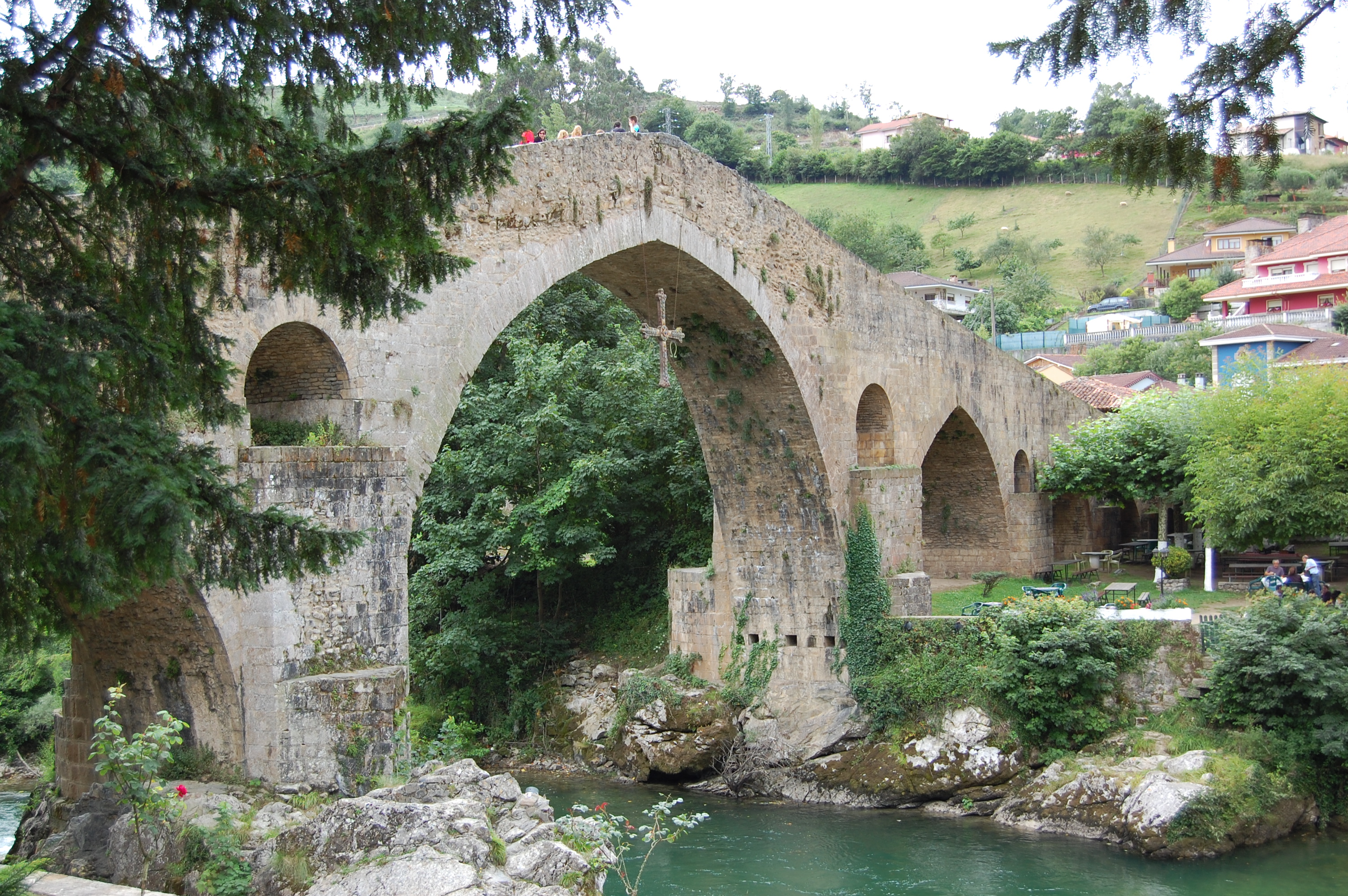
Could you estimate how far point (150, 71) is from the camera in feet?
17.1

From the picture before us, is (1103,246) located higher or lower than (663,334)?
higher

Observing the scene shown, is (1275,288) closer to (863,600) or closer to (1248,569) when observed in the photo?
(1248,569)

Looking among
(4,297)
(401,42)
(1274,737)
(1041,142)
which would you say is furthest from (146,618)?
(1041,142)

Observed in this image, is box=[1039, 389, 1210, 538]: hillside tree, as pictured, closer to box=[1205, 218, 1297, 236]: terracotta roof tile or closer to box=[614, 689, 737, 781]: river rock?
box=[614, 689, 737, 781]: river rock

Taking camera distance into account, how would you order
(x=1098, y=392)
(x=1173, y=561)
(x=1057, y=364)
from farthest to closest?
1. (x=1057, y=364)
2. (x=1098, y=392)
3. (x=1173, y=561)

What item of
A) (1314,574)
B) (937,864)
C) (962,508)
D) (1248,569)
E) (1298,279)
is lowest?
(937,864)

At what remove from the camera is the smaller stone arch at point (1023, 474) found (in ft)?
70.5

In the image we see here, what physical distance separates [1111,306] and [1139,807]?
111ft

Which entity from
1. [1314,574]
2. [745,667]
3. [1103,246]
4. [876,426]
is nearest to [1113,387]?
[876,426]

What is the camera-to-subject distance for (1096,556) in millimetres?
21531

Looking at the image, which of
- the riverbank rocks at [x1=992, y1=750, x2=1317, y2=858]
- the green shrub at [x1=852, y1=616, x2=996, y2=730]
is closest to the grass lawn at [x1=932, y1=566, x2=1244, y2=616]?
the green shrub at [x1=852, y1=616, x2=996, y2=730]

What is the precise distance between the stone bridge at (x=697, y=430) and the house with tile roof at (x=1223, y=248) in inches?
887

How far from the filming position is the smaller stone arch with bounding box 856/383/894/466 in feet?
55.8

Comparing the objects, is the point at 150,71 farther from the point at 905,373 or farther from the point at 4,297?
the point at 905,373
